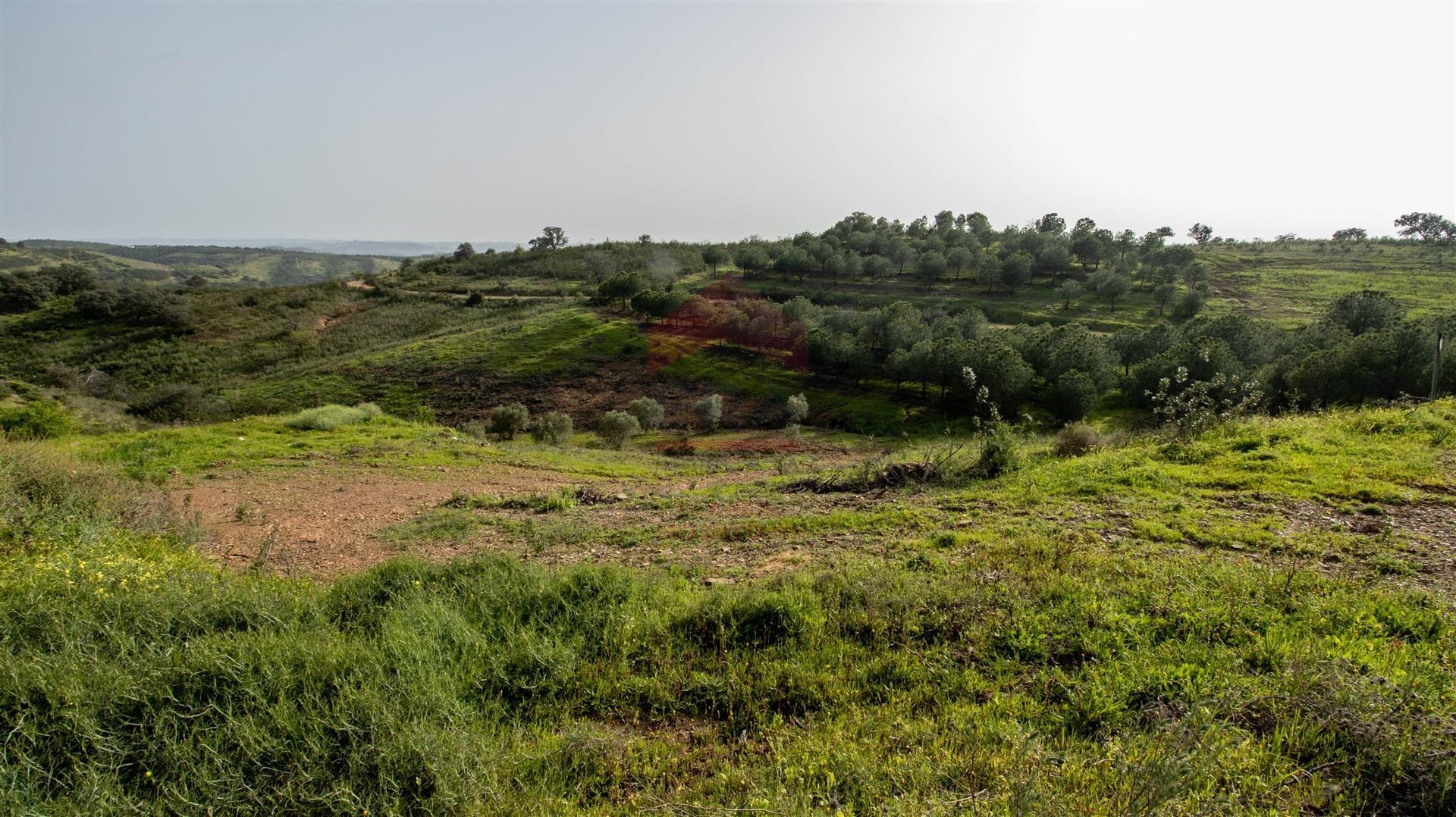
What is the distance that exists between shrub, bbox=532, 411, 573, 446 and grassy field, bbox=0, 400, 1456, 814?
68.6 ft

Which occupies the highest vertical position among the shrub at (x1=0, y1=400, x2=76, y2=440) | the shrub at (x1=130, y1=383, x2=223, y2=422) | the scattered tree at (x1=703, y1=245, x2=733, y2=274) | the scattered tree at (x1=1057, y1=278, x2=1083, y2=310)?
the scattered tree at (x1=703, y1=245, x2=733, y2=274)

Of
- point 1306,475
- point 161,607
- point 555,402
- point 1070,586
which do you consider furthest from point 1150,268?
point 161,607

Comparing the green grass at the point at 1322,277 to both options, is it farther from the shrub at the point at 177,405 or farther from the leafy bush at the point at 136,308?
the leafy bush at the point at 136,308

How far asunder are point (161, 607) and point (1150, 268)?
92943 millimetres

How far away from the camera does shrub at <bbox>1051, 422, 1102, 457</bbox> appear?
1173 cm

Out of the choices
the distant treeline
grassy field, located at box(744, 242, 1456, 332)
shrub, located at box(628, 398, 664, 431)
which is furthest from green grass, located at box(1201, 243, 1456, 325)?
shrub, located at box(628, 398, 664, 431)

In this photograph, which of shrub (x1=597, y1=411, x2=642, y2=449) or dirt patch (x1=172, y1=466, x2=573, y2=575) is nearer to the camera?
dirt patch (x1=172, y1=466, x2=573, y2=575)

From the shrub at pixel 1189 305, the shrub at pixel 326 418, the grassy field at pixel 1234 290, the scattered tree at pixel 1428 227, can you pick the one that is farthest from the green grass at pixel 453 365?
the scattered tree at pixel 1428 227

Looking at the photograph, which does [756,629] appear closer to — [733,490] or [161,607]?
[161,607]

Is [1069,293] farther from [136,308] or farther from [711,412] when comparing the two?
[136,308]

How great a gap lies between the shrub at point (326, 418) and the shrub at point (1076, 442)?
2101 cm

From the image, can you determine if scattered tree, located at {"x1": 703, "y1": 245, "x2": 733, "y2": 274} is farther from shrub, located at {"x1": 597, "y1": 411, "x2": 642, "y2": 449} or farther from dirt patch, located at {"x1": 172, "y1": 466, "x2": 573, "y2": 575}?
dirt patch, located at {"x1": 172, "y1": 466, "x2": 573, "y2": 575}

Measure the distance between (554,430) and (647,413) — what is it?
7.61 m

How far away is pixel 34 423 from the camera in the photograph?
15.0 m
